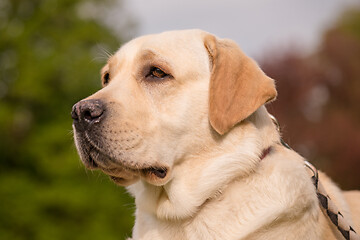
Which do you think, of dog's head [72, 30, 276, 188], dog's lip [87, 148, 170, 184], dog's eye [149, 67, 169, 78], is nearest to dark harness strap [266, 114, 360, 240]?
dog's head [72, 30, 276, 188]

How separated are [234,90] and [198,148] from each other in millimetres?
520

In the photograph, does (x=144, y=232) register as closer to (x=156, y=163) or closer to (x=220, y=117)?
(x=156, y=163)

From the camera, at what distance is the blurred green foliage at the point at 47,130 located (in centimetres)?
2014

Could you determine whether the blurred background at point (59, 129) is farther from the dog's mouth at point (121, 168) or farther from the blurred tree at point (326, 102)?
the dog's mouth at point (121, 168)

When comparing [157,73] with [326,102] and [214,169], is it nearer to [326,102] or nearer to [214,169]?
[214,169]

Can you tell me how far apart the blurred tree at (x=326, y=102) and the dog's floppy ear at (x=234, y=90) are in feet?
62.6

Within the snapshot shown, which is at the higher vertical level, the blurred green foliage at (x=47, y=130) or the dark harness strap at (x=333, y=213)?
the dark harness strap at (x=333, y=213)

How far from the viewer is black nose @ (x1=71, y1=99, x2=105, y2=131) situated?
3518mm

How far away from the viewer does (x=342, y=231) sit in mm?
3637

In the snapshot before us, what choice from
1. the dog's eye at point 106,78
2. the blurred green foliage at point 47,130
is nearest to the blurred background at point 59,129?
the blurred green foliage at point 47,130

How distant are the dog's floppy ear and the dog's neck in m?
0.17

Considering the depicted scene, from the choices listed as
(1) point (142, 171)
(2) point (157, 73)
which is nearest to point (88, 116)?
(1) point (142, 171)

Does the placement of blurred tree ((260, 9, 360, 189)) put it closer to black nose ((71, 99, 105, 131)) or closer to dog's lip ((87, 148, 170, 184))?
dog's lip ((87, 148, 170, 184))

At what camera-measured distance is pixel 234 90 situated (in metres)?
3.71
